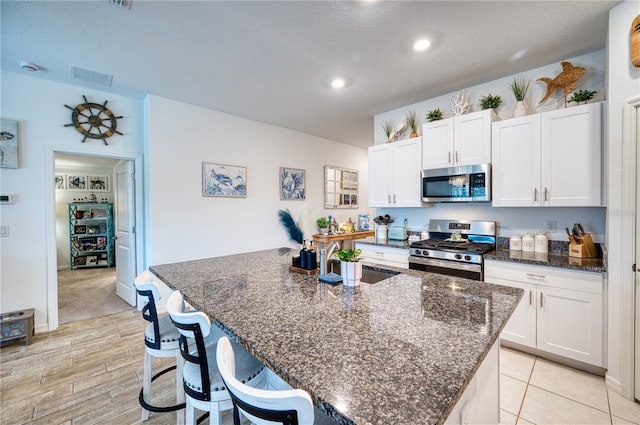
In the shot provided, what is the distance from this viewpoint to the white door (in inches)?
145

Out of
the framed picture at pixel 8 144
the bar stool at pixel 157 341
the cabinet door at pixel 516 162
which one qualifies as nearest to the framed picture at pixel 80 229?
the framed picture at pixel 8 144

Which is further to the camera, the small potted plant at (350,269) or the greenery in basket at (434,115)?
the greenery in basket at (434,115)

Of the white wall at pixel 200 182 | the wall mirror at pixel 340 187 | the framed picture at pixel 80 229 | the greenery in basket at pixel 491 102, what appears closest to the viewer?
the greenery in basket at pixel 491 102

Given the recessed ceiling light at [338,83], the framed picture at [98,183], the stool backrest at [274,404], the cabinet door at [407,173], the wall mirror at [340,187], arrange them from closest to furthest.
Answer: the stool backrest at [274,404]
the recessed ceiling light at [338,83]
the cabinet door at [407,173]
the wall mirror at [340,187]
the framed picture at [98,183]

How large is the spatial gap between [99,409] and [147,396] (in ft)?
1.67

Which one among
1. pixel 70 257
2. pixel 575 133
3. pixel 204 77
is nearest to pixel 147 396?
pixel 204 77

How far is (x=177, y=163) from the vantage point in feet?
11.9

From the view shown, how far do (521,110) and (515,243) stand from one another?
1330 millimetres

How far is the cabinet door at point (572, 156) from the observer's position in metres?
2.22

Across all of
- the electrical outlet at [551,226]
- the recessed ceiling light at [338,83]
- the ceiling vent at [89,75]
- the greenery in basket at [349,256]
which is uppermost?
the ceiling vent at [89,75]

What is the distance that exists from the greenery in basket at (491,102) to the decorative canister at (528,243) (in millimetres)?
1401

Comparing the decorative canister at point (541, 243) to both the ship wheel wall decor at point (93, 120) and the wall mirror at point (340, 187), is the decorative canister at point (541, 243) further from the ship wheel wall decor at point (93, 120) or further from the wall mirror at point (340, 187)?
the ship wheel wall decor at point (93, 120)

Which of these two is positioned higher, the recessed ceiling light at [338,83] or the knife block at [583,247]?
the recessed ceiling light at [338,83]

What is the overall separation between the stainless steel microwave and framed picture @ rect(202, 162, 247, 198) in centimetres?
267
